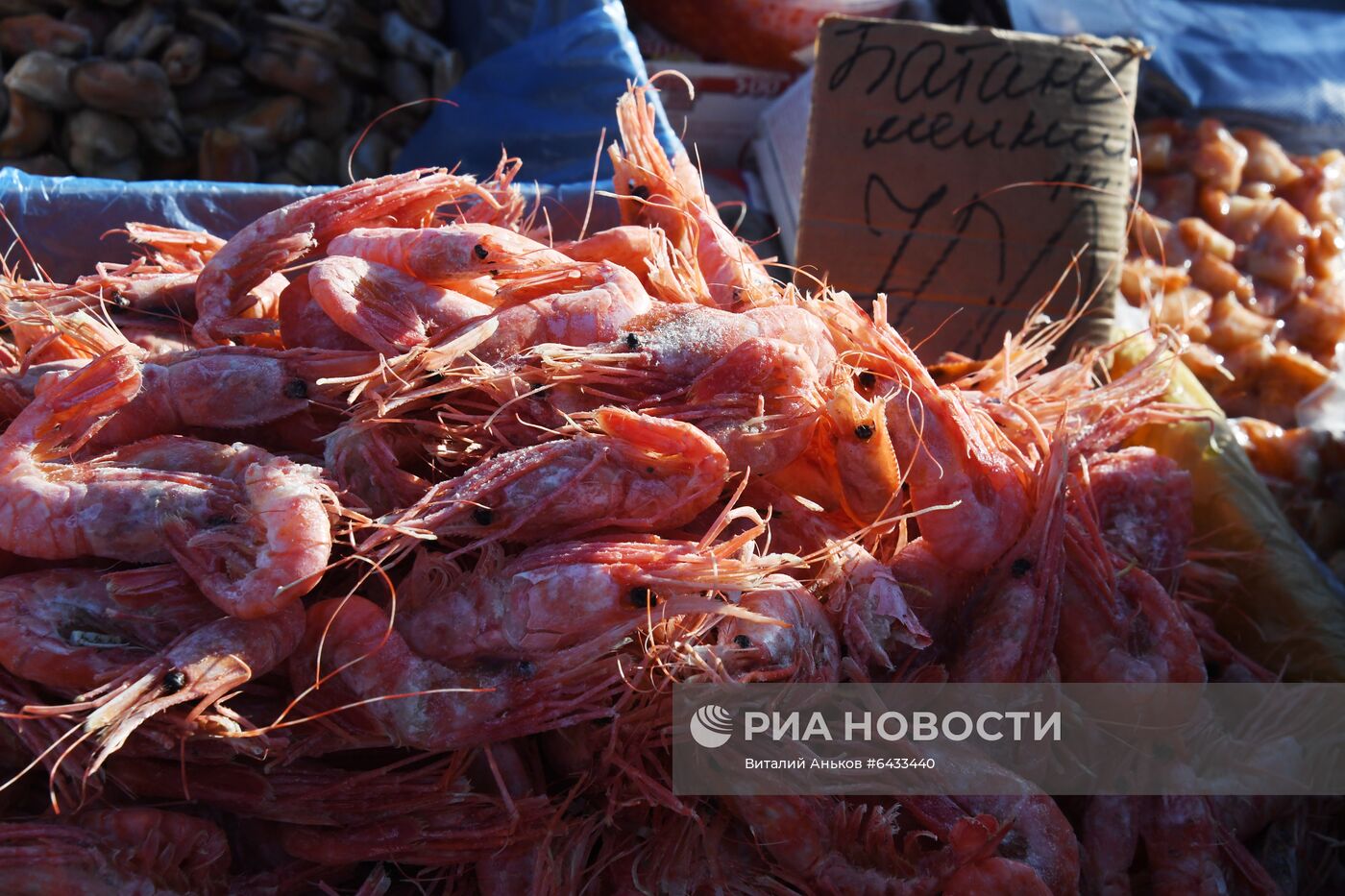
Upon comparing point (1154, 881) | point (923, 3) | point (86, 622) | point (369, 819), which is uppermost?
point (923, 3)

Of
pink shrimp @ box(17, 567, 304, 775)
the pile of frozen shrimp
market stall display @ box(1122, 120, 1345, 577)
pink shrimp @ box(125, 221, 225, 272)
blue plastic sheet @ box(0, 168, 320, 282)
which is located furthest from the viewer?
market stall display @ box(1122, 120, 1345, 577)

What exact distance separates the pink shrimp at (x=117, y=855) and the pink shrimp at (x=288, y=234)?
0.77 m

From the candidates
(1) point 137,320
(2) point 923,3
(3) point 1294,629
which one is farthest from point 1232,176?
(1) point 137,320

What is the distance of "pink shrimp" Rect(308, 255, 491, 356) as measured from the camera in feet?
5.26

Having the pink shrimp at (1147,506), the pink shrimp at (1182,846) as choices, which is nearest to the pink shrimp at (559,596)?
the pink shrimp at (1182,846)

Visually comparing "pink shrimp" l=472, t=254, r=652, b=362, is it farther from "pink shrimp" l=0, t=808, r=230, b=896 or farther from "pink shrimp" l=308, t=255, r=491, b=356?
"pink shrimp" l=0, t=808, r=230, b=896

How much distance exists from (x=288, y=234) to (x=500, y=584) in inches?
31.3

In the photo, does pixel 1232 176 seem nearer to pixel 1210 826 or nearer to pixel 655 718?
pixel 1210 826

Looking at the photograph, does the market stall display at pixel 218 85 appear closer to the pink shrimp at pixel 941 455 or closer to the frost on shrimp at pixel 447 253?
the frost on shrimp at pixel 447 253

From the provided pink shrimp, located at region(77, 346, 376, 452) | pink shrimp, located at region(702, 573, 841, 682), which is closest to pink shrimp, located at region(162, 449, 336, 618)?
pink shrimp, located at region(77, 346, 376, 452)

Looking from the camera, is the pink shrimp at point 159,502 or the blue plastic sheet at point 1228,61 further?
the blue plastic sheet at point 1228,61

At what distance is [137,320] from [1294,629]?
240 cm

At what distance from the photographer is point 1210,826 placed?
5.48 feet

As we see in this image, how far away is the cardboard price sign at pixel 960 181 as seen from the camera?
280 centimetres
